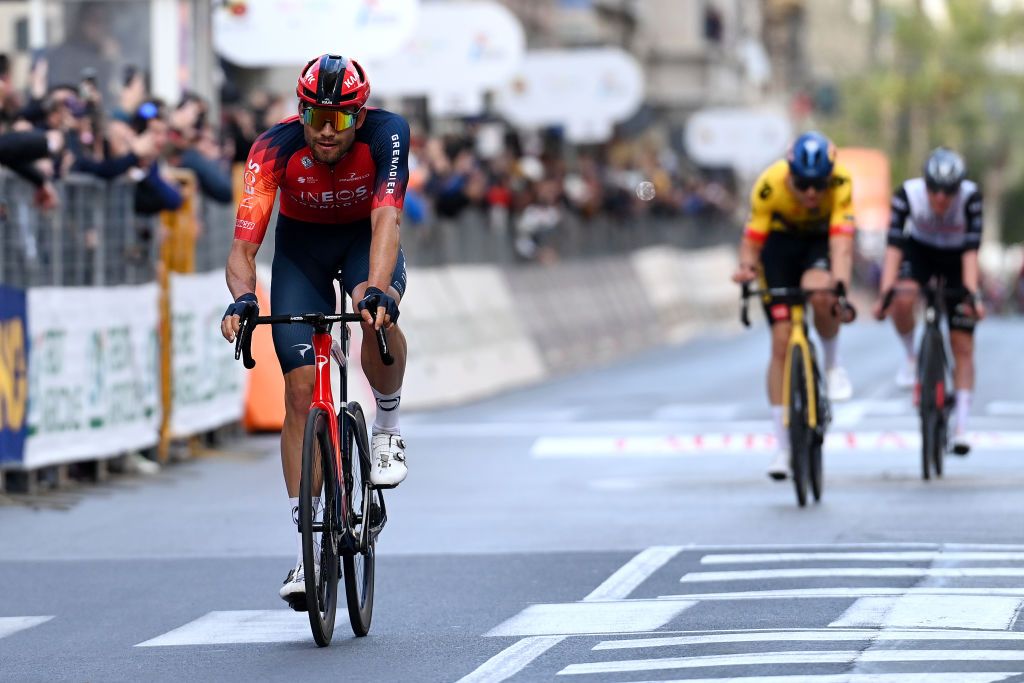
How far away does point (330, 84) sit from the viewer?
879 centimetres

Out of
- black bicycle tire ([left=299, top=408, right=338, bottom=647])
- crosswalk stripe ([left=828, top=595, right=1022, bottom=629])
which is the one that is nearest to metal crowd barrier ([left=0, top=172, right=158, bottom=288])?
black bicycle tire ([left=299, top=408, right=338, bottom=647])

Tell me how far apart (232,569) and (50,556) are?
1.30m

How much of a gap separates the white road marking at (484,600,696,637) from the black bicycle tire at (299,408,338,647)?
63 cm

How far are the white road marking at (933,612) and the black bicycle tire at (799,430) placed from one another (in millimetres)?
3830

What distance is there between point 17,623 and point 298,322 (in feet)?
6.79

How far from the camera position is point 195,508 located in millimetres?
14586

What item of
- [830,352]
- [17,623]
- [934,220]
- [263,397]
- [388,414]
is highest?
[934,220]

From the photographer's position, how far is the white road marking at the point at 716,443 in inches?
701

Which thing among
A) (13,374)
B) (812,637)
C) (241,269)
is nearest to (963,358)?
(13,374)

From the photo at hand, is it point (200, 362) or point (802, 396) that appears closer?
point (802, 396)

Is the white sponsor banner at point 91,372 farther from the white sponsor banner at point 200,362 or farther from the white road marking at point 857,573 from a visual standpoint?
the white road marking at point 857,573

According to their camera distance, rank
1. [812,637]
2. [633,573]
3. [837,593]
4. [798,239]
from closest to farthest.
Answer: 1. [812,637]
2. [837,593]
3. [633,573]
4. [798,239]

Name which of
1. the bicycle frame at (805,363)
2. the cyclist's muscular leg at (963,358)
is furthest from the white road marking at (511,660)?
the cyclist's muscular leg at (963,358)

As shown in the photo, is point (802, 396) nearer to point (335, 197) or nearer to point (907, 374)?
point (907, 374)
